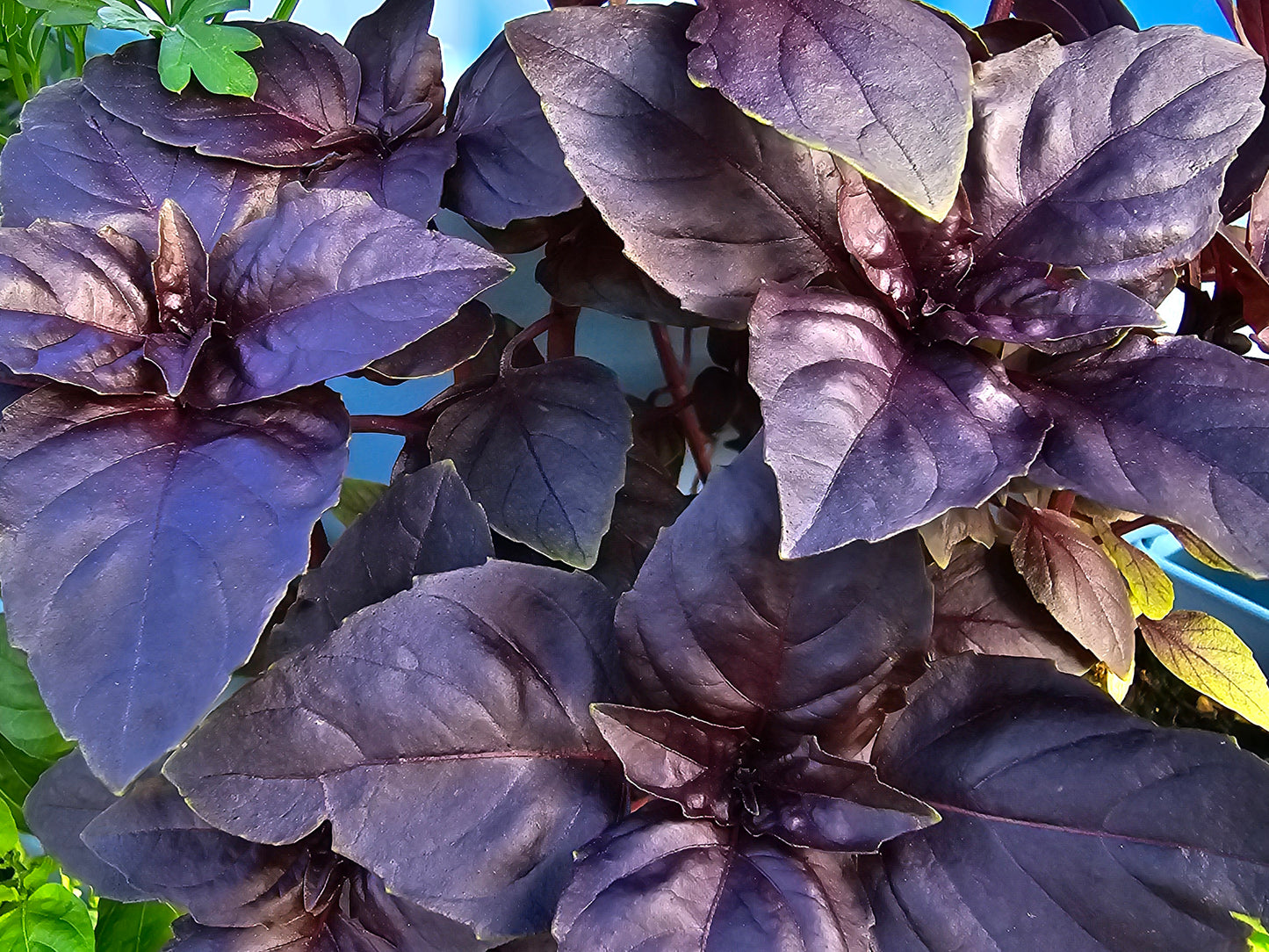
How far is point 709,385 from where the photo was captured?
747 mm

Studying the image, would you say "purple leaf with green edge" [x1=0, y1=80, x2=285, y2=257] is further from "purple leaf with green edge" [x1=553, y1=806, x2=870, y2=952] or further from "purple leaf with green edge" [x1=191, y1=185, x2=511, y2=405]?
"purple leaf with green edge" [x1=553, y1=806, x2=870, y2=952]

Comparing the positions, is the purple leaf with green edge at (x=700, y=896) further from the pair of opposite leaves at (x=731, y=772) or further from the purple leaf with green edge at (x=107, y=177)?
the purple leaf with green edge at (x=107, y=177)

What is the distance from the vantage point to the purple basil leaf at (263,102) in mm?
526

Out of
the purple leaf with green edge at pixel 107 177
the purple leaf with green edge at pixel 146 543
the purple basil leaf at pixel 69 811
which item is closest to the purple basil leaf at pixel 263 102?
the purple leaf with green edge at pixel 107 177

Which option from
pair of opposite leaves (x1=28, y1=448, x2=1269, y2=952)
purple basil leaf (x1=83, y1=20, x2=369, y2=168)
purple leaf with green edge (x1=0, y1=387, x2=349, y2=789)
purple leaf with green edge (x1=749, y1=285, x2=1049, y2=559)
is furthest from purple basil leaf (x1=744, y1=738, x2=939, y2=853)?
purple basil leaf (x1=83, y1=20, x2=369, y2=168)

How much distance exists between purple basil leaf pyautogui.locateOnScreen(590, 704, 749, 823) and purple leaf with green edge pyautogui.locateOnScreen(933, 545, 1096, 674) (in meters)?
0.19

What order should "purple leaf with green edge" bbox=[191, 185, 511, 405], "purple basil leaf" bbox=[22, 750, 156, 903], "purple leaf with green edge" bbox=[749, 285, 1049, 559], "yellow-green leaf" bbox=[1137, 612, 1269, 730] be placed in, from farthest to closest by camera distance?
"yellow-green leaf" bbox=[1137, 612, 1269, 730]
"purple basil leaf" bbox=[22, 750, 156, 903]
"purple leaf with green edge" bbox=[191, 185, 511, 405]
"purple leaf with green edge" bbox=[749, 285, 1049, 559]

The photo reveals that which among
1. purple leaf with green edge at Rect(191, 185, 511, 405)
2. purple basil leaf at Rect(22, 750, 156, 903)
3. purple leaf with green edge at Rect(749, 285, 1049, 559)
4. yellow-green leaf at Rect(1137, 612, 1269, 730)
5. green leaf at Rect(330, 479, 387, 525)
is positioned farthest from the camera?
green leaf at Rect(330, 479, 387, 525)

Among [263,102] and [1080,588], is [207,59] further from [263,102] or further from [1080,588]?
[1080,588]

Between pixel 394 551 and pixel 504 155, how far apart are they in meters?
0.25

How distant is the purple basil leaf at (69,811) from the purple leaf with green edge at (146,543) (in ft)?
0.71

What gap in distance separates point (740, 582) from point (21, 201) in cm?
48

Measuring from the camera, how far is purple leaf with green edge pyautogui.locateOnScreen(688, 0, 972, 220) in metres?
0.36

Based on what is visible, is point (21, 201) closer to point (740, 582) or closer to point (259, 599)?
point (259, 599)
